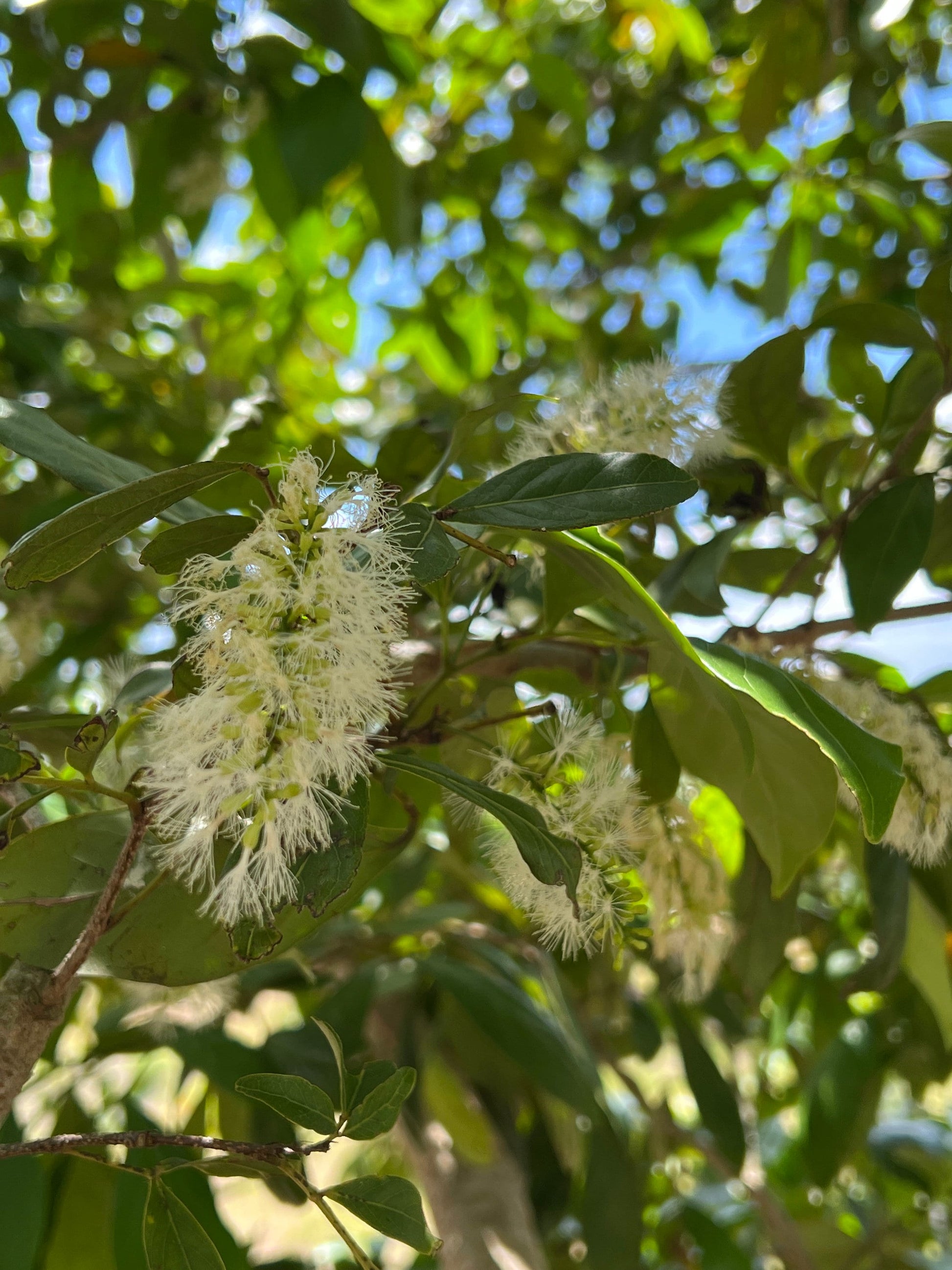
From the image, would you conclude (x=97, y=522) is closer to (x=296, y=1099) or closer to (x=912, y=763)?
(x=296, y=1099)

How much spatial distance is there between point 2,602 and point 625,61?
150 cm

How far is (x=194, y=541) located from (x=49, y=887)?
0.20m

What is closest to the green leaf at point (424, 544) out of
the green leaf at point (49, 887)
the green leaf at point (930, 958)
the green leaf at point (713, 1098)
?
the green leaf at point (49, 887)

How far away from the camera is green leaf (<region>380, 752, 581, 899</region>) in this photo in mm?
469

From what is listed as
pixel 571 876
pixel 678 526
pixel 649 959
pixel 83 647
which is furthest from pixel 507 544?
pixel 83 647

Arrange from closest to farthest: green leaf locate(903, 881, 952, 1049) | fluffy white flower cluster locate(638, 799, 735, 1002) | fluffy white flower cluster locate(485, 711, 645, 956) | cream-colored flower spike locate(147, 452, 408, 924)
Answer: cream-colored flower spike locate(147, 452, 408, 924) → fluffy white flower cluster locate(485, 711, 645, 956) → fluffy white flower cluster locate(638, 799, 735, 1002) → green leaf locate(903, 881, 952, 1049)

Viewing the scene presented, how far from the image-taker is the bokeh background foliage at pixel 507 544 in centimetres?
68

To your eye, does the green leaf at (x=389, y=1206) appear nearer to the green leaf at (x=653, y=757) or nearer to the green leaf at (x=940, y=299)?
the green leaf at (x=653, y=757)

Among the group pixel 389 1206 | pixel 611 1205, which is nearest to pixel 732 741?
pixel 389 1206

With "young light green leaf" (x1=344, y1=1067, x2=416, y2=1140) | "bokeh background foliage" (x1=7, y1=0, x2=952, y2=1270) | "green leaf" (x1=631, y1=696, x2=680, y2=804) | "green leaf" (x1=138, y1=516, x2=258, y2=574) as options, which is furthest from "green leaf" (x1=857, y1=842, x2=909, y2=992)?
"green leaf" (x1=138, y1=516, x2=258, y2=574)

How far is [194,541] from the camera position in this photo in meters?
0.46

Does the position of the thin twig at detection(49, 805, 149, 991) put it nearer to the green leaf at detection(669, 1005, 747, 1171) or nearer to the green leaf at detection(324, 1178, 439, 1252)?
the green leaf at detection(324, 1178, 439, 1252)

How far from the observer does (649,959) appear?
3.27 ft

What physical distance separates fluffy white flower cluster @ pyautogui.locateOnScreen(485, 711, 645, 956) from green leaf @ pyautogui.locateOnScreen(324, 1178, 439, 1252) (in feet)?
0.51
